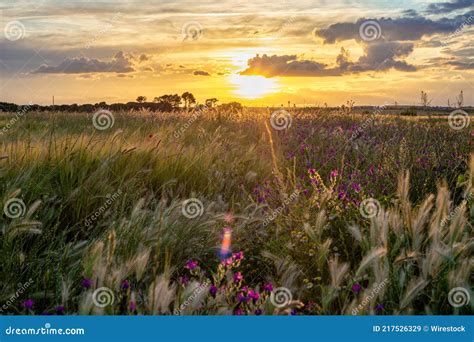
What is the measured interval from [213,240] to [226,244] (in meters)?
0.12

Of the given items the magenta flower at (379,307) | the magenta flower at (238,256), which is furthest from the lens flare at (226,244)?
the magenta flower at (379,307)

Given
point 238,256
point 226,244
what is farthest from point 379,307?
point 226,244

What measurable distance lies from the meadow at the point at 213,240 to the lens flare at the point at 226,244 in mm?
10

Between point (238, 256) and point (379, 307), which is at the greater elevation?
point (238, 256)

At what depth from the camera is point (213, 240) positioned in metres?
3.86

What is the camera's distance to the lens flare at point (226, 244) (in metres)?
3.71

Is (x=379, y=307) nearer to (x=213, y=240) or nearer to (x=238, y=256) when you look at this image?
(x=238, y=256)

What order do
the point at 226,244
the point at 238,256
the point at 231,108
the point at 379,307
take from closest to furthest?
the point at 379,307, the point at 238,256, the point at 226,244, the point at 231,108

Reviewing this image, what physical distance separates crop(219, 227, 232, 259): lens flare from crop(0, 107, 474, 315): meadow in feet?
0.03

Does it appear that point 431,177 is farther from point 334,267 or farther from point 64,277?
point 64,277

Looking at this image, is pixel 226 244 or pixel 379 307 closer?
pixel 379 307

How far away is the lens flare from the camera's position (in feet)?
12.2

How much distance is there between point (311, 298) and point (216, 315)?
87 centimetres
